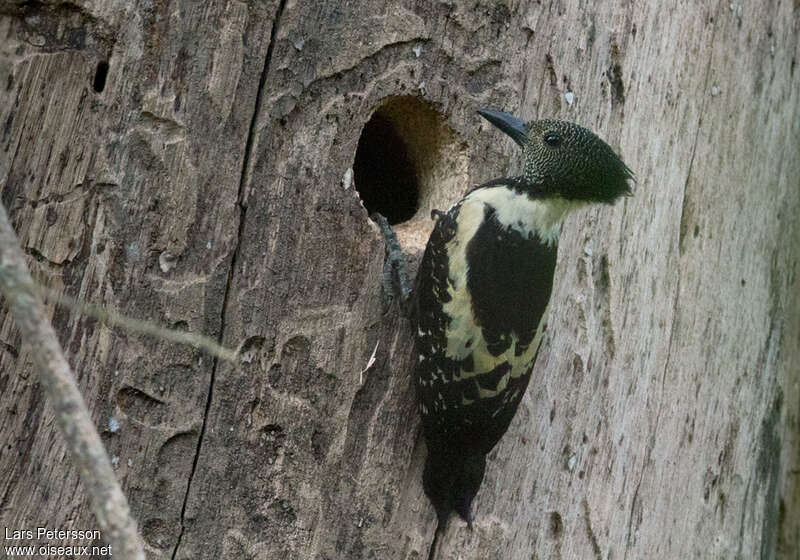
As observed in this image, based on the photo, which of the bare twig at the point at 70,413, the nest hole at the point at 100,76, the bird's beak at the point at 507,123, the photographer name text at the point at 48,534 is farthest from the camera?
the bird's beak at the point at 507,123

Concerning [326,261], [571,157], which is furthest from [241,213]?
[571,157]

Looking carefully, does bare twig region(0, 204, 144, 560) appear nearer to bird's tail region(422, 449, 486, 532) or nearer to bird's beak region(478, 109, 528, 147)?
bird's tail region(422, 449, 486, 532)

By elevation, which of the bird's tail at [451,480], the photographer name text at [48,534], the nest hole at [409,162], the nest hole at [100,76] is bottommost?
the photographer name text at [48,534]

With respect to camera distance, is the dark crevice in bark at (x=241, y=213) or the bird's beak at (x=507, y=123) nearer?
the dark crevice in bark at (x=241, y=213)

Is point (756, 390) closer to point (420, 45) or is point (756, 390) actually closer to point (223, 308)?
point (420, 45)

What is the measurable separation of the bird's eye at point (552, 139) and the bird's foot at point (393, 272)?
0.55m

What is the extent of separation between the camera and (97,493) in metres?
1.72

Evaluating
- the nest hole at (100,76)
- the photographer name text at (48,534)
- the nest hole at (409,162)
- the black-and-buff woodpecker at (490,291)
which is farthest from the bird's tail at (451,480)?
the nest hole at (100,76)

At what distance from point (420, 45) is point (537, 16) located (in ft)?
1.33

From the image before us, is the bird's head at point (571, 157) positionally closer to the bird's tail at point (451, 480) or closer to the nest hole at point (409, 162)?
the nest hole at point (409, 162)

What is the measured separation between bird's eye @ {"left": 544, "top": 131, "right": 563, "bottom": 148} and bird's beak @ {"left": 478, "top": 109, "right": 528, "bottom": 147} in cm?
7

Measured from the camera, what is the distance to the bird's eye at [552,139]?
3229 mm

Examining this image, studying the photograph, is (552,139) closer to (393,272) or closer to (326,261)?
(393,272)

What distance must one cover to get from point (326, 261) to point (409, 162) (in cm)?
75
